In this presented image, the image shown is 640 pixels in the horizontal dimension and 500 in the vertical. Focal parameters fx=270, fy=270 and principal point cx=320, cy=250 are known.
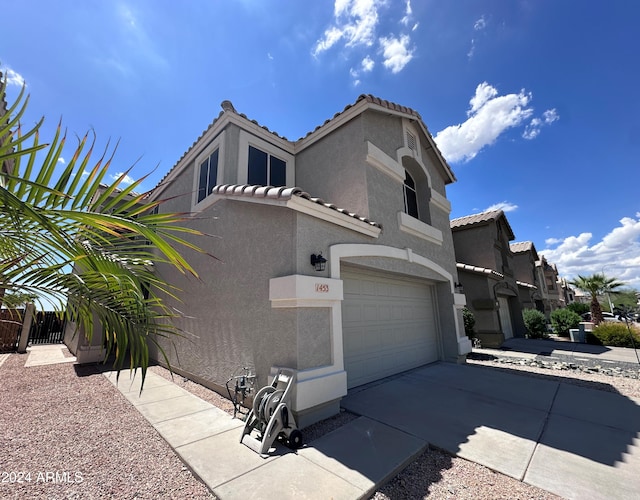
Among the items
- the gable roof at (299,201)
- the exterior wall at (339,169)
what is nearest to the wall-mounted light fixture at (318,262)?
the gable roof at (299,201)

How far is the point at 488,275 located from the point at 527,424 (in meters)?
11.3

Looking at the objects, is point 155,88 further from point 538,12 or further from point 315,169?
point 538,12

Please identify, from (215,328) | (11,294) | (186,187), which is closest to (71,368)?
(215,328)

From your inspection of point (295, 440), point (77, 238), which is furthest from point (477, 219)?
point (77, 238)

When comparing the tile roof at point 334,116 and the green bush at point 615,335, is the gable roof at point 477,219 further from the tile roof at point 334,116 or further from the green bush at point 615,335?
the tile roof at point 334,116

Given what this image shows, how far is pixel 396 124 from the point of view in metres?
9.14

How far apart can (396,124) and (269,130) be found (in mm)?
4278

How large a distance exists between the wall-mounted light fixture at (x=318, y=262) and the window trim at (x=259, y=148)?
133 inches

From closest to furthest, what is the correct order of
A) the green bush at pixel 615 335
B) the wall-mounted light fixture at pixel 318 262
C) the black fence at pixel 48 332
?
the wall-mounted light fixture at pixel 318 262 → the black fence at pixel 48 332 → the green bush at pixel 615 335

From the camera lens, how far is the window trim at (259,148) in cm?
729

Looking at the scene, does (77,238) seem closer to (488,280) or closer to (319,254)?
(319,254)

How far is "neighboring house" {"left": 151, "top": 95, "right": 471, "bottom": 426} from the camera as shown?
498 centimetres

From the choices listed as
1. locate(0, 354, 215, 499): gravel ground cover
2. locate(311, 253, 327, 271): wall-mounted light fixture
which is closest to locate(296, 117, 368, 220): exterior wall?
locate(311, 253, 327, 271): wall-mounted light fixture

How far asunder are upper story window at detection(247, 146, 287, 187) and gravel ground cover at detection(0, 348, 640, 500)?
5696mm
